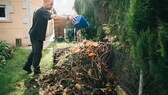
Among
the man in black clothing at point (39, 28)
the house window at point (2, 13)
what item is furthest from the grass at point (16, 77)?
the house window at point (2, 13)

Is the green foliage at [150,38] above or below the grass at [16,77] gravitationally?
above

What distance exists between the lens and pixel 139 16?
311cm

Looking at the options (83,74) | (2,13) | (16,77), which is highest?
(2,13)

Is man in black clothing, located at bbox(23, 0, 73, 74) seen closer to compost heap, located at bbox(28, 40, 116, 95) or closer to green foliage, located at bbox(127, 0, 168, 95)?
compost heap, located at bbox(28, 40, 116, 95)

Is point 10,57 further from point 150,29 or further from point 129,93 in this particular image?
point 150,29

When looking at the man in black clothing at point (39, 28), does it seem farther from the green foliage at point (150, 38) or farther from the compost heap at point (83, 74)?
the green foliage at point (150, 38)

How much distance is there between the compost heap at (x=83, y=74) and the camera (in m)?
5.60

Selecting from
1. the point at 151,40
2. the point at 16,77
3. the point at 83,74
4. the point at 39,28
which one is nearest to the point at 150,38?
the point at 151,40

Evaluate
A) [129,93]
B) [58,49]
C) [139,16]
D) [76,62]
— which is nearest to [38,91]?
[76,62]

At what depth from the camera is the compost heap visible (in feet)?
18.4

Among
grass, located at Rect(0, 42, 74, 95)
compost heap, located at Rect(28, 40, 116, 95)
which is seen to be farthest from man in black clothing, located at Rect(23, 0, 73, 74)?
compost heap, located at Rect(28, 40, 116, 95)

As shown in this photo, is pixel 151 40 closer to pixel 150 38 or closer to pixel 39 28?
pixel 150 38

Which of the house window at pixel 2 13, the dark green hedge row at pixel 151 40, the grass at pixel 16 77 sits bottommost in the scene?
the grass at pixel 16 77

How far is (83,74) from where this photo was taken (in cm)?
582
